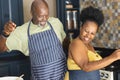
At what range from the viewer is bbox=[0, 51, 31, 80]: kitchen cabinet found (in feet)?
7.84

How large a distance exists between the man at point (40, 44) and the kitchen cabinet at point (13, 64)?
0.62 metres

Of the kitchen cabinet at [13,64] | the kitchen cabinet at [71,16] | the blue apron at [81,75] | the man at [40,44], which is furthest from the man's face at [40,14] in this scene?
the kitchen cabinet at [71,16]

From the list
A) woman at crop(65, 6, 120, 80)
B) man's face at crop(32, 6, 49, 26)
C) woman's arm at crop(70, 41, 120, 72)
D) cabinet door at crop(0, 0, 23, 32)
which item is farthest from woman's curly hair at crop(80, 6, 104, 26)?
cabinet door at crop(0, 0, 23, 32)

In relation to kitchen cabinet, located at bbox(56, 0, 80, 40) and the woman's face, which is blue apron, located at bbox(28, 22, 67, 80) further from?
kitchen cabinet, located at bbox(56, 0, 80, 40)

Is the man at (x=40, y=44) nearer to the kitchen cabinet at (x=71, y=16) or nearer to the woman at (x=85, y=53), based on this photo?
the woman at (x=85, y=53)

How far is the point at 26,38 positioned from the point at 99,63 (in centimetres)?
63

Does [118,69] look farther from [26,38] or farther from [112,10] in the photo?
[26,38]

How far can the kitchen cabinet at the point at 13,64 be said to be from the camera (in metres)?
2.39

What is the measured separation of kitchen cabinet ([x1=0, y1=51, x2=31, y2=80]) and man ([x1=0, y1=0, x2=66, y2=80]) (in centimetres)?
62

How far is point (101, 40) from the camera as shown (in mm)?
2812

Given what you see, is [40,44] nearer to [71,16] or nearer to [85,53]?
[85,53]

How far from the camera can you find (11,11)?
2.43m

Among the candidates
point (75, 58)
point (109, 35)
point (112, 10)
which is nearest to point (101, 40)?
point (109, 35)

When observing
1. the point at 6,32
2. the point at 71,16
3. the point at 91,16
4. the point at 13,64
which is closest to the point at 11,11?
the point at 13,64
